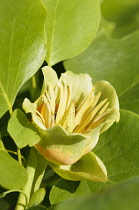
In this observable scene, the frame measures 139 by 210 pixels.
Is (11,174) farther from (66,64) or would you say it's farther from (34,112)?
(66,64)

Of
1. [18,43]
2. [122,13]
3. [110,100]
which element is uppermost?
[18,43]

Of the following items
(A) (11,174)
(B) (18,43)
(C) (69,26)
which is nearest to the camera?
(A) (11,174)

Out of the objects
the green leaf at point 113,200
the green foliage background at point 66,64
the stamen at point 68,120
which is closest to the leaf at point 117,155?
the green foliage background at point 66,64

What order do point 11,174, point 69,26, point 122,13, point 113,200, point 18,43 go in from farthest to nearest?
point 122,13 → point 69,26 → point 18,43 → point 11,174 → point 113,200

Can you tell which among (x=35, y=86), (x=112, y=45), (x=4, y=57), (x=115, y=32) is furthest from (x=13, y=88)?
(x=115, y=32)

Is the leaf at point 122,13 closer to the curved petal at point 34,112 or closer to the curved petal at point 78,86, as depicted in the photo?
the curved petal at point 78,86

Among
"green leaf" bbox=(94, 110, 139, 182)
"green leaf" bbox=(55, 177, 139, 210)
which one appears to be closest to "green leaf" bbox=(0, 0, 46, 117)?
"green leaf" bbox=(94, 110, 139, 182)

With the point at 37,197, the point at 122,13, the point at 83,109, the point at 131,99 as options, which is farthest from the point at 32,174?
the point at 122,13

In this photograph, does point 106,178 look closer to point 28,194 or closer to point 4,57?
point 28,194
